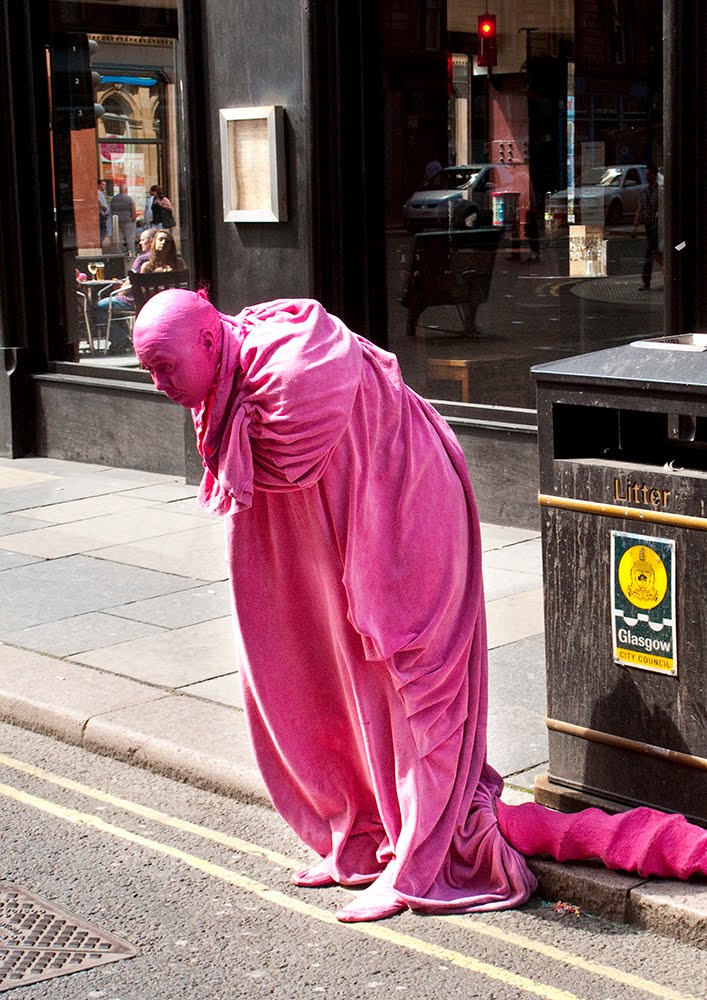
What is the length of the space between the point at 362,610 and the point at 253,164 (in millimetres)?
5724

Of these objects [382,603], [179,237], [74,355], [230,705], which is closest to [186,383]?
[382,603]

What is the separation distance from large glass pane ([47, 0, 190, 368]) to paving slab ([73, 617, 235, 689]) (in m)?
4.04

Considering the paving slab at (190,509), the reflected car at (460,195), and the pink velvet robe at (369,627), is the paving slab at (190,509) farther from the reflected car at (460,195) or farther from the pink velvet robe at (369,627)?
the pink velvet robe at (369,627)

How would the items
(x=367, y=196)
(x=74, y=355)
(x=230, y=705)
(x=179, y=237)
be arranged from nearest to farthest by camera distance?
(x=230, y=705), (x=367, y=196), (x=179, y=237), (x=74, y=355)

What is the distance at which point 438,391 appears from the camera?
362 inches

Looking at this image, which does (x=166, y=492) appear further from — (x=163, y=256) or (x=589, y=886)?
(x=589, y=886)

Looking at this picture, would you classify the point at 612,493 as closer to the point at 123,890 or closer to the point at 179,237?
the point at 123,890

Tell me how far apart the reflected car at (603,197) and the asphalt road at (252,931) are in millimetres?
4267

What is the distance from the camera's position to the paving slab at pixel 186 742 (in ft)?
16.9

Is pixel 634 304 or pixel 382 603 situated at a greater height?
pixel 634 304

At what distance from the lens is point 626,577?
4266mm

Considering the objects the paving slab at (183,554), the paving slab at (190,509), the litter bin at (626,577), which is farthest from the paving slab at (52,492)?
the litter bin at (626,577)

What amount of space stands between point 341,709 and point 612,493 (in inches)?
38.0

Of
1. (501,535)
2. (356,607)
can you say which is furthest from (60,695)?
(501,535)
